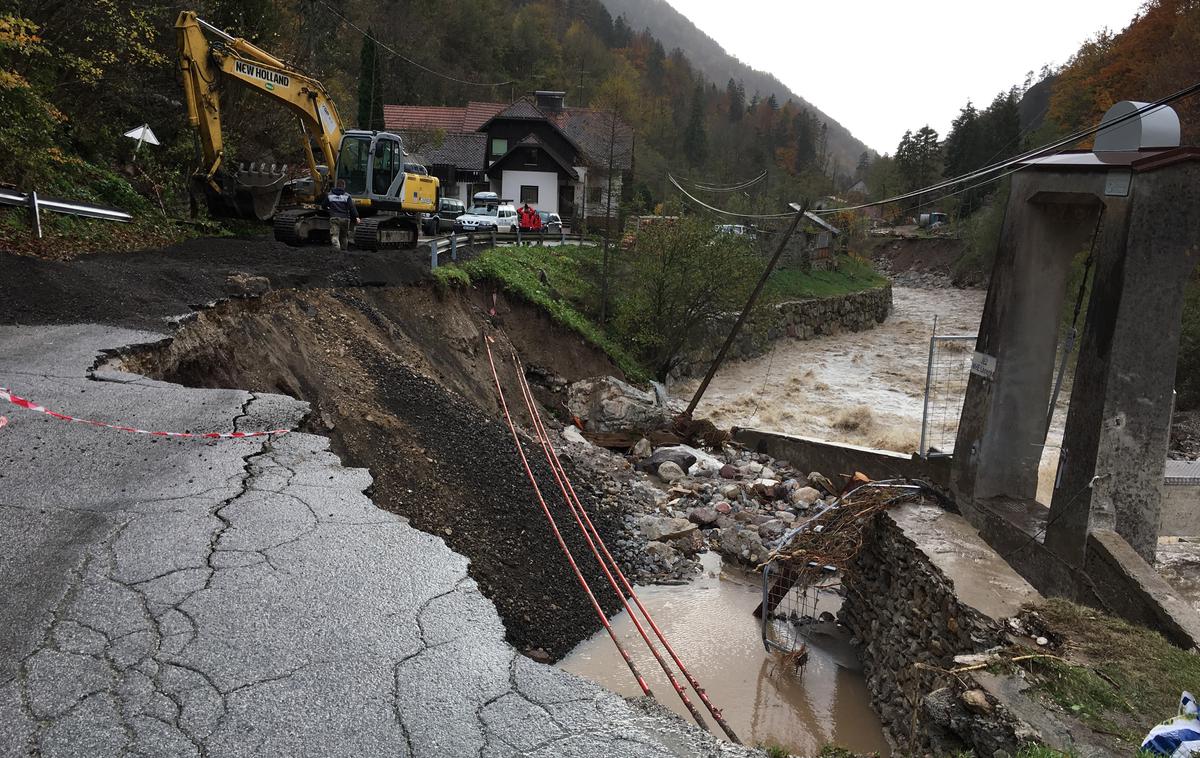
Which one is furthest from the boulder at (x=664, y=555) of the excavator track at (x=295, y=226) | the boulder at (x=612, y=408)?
the excavator track at (x=295, y=226)

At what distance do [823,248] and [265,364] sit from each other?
143 ft

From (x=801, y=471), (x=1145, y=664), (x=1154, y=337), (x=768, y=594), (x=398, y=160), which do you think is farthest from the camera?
(x=398, y=160)

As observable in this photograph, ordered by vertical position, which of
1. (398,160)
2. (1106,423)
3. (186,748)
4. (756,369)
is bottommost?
(756,369)

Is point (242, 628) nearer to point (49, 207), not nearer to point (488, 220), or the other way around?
point (49, 207)

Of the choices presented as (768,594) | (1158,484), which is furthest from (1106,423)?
(768,594)

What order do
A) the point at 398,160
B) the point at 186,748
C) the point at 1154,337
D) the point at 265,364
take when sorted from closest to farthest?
the point at 186,748 < the point at 1154,337 < the point at 265,364 < the point at 398,160

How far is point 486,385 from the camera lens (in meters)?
16.8

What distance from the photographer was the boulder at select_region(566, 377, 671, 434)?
730 inches

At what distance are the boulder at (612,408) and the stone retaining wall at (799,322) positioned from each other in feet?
23.0

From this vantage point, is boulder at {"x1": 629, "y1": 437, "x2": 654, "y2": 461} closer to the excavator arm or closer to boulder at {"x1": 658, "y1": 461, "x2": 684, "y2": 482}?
boulder at {"x1": 658, "y1": 461, "x2": 684, "y2": 482}

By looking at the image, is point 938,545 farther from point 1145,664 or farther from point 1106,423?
point 1145,664

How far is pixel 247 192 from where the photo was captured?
1684 centimetres

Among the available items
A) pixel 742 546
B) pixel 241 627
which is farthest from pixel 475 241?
pixel 241 627

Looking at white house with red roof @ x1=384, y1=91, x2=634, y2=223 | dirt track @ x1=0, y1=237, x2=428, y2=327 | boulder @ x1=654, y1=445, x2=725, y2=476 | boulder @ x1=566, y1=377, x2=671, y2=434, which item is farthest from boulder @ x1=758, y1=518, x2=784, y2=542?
white house with red roof @ x1=384, y1=91, x2=634, y2=223
